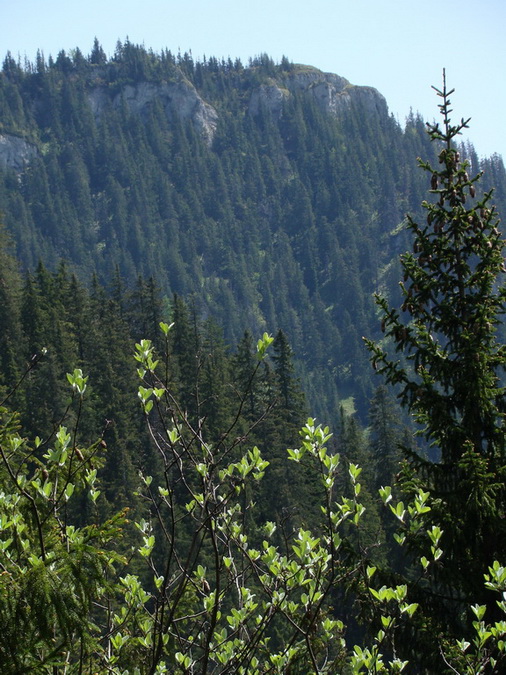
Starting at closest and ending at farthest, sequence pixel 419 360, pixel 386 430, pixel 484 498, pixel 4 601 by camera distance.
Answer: pixel 4 601, pixel 484 498, pixel 419 360, pixel 386 430

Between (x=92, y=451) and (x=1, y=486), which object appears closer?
(x=92, y=451)

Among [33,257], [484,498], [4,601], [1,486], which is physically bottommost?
[484,498]

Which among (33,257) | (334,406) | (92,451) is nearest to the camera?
(92,451)

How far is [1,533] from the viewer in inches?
203

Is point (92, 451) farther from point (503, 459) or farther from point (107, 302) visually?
point (107, 302)

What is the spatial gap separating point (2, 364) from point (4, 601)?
4153 cm

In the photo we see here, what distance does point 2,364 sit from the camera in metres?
43.3

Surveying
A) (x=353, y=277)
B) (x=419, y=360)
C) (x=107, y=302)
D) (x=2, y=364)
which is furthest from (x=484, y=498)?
(x=353, y=277)

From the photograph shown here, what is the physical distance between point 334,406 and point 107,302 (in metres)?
104

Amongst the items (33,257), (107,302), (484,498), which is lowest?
(484,498)

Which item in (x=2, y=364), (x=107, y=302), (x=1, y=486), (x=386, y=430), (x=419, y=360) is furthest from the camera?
(x=107, y=302)

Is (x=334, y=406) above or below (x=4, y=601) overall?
below

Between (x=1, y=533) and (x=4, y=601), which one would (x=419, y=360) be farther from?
(x=4, y=601)

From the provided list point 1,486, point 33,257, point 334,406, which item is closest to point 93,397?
point 1,486
